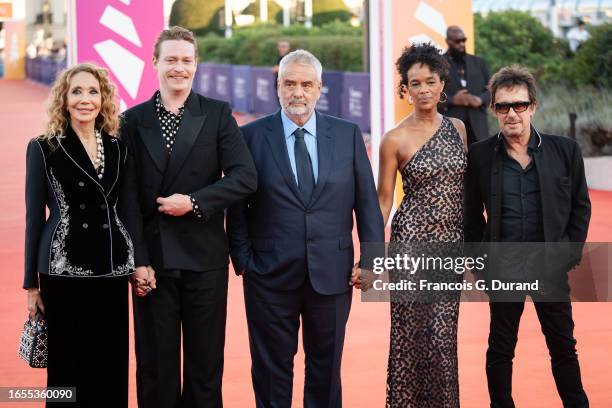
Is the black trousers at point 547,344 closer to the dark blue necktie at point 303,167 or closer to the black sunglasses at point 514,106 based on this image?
the black sunglasses at point 514,106

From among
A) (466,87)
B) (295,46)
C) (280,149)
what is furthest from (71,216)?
(295,46)

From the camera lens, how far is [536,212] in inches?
197

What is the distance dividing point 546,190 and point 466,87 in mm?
6608

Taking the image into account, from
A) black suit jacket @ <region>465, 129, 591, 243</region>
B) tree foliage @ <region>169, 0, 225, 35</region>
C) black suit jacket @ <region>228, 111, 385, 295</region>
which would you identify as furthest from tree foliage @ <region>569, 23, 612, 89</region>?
tree foliage @ <region>169, 0, 225, 35</region>

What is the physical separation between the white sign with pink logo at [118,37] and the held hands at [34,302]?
4631mm

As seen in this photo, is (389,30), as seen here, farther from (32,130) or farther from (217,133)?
(32,130)

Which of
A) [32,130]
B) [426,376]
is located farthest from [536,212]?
[32,130]

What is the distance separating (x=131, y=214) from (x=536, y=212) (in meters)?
1.85

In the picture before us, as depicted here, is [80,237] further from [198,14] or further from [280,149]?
[198,14]

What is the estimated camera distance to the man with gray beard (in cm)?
493

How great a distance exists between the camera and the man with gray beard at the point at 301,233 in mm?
4926

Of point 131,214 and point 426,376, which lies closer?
point 131,214

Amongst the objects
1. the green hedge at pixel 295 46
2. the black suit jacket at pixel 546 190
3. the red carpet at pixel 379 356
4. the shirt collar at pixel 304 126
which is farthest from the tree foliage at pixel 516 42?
the shirt collar at pixel 304 126

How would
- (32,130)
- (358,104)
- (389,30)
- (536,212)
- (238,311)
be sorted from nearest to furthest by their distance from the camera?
(536,212) → (238,311) → (389,30) → (358,104) → (32,130)
